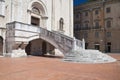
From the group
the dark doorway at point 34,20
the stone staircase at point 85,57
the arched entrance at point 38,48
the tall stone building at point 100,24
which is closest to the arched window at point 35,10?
the dark doorway at point 34,20

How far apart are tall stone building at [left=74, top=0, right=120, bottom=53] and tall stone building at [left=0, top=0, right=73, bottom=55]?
12.8m

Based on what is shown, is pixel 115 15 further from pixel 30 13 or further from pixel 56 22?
pixel 30 13

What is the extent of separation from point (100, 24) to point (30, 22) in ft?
75.6

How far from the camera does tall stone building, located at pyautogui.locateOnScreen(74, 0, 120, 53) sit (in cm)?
3653

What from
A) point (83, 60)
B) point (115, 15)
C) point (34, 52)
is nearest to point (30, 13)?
point (34, 52)

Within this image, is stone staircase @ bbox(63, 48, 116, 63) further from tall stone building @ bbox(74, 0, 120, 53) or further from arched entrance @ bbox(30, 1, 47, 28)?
tall stone building @ bbox(74, 0, 120, 53)

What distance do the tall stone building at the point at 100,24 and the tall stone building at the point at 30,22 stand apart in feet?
42.0

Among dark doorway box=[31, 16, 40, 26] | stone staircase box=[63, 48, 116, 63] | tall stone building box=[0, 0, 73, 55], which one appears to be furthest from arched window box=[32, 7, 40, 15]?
stone staircase box=[63, 48, 116, 63]

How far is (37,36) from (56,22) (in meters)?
7.65

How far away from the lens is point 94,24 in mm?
40469

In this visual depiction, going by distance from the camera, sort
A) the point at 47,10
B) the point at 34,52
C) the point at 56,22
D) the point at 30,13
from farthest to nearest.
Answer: the point at 56,22 → the point at 47,10 → the point at 34,52 → the point at 30,13

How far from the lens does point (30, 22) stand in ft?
67.9

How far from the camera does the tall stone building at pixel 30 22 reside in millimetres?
16359

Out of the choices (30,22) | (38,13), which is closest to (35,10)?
(38,13)
